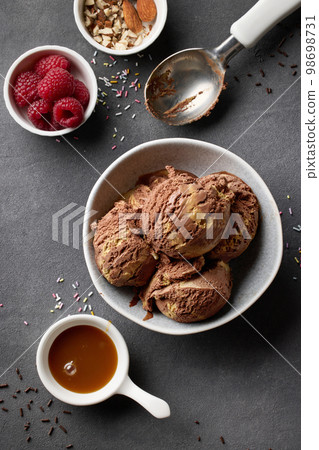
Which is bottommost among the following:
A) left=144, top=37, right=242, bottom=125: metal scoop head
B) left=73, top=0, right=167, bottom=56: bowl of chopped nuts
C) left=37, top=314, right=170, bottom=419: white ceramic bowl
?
left=37, top=314, right=170, bottom=419: white ceramic bowl

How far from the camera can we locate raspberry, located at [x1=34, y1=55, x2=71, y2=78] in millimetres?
1420

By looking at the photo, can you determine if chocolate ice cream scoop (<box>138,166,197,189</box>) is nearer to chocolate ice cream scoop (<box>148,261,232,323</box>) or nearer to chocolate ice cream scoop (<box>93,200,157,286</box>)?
chocolate ice cream scoop (<box>93,200,157,286</box>)

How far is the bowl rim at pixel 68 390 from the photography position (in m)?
1.33

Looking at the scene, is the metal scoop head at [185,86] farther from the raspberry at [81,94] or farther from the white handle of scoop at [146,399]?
the white handle of scoop at [146,399]

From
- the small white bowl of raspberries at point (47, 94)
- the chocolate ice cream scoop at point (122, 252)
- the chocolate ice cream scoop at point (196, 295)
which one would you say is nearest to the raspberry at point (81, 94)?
the small white bowl of raspberries at point (47, 94)

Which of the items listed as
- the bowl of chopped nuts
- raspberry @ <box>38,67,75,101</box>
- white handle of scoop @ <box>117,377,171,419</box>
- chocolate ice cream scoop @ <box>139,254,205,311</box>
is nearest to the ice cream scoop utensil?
the bowl of chopped nuts

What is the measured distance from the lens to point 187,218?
1.16 m

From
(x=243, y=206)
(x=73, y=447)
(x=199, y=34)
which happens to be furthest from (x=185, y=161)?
(x=73, y=447)

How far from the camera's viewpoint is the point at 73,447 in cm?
146

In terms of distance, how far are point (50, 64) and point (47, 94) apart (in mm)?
117

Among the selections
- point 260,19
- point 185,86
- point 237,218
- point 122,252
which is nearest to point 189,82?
point 185,86

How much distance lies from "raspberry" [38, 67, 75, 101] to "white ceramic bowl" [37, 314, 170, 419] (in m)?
0.66

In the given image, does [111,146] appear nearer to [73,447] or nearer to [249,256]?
[249,256]

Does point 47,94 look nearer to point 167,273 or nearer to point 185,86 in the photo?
point 185,86
